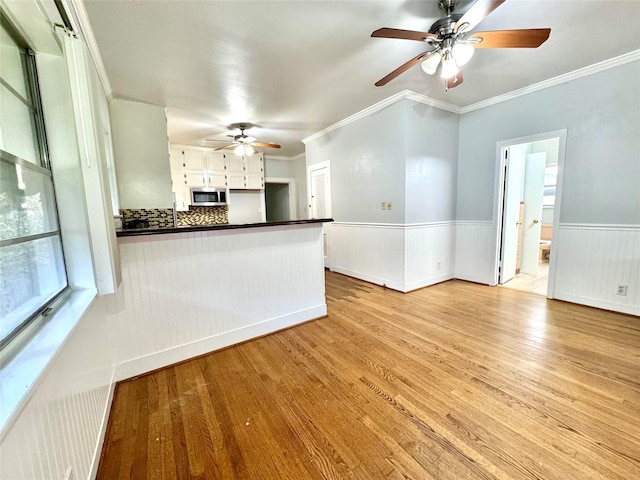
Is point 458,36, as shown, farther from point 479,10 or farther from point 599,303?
point 599,303

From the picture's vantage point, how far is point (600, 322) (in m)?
2.58

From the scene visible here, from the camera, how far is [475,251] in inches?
155

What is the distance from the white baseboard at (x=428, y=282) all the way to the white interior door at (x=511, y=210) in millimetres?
694

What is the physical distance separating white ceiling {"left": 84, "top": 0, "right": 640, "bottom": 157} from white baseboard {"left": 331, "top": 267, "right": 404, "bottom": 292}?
2498mm

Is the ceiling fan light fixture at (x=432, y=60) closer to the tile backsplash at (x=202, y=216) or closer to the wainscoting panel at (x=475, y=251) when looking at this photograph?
the wainscoting panel at (x=475, y=251)

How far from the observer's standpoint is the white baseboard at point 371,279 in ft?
12.2

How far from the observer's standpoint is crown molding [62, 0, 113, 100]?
1.56 meters

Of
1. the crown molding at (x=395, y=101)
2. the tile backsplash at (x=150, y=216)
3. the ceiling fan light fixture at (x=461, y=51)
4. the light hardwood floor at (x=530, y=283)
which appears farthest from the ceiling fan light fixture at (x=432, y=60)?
the tile backsplash at (x=150, y=216)

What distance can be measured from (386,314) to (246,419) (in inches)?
72.1

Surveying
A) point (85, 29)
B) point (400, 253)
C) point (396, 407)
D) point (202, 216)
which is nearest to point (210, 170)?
point (202, 216)

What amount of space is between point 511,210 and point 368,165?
7.11ft

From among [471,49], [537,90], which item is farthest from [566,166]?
[471,49]

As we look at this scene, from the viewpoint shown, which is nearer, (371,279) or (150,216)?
(150,216)

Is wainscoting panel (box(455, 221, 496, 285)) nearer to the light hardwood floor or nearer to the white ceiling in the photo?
the light hardwood floor
